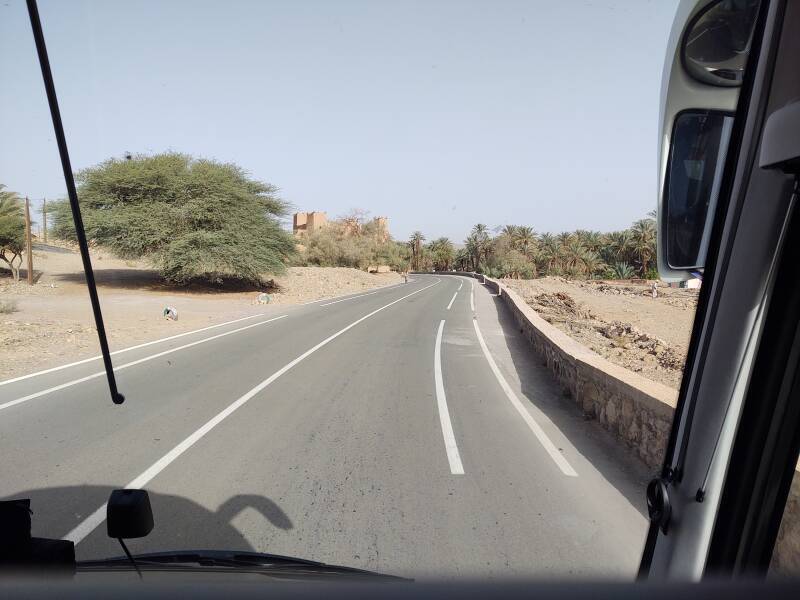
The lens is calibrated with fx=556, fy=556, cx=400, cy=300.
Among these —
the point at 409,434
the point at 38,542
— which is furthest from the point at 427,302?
the point at 38,542

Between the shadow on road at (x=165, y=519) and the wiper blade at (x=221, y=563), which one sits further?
the shadow on road at (x=165, y=519)

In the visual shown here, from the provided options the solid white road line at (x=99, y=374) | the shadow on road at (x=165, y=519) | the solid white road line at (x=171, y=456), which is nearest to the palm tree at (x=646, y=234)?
the shadow on road at (x=165, y=519)

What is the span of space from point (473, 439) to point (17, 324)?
47.4 feet

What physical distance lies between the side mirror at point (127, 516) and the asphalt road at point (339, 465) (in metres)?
1.05

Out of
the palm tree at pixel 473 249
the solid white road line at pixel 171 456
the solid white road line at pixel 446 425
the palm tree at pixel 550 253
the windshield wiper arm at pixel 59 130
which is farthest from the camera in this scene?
the palm tree at pixel 473 249

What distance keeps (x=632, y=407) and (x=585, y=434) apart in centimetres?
113

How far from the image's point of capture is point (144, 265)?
1262 inches

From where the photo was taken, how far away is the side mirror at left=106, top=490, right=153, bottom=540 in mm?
1949

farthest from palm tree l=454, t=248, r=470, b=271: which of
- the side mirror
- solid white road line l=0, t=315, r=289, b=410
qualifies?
the side mirror

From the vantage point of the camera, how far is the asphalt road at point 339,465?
3.76m

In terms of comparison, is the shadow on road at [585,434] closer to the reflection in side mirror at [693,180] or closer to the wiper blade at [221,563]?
the wiper blade at [221,563]

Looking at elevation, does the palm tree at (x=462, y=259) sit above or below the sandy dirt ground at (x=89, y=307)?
below

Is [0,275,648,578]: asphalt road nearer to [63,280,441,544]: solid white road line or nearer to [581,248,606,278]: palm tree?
[63,280,441,544]: solid white road line

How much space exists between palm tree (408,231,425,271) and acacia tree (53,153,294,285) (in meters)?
79.6
